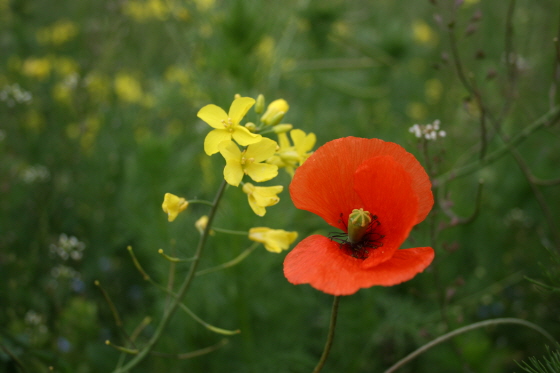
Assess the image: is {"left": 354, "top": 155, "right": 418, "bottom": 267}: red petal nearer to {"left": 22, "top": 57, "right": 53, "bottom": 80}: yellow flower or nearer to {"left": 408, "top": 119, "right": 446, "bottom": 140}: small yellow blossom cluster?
{"left": 408, "top": 119, "right": 446, "bottom": 140}: small yellow blossom cluster

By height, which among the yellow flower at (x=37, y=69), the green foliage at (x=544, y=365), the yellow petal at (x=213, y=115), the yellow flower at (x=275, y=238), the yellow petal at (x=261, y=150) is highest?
the yellow petal at (x=213, y=115)

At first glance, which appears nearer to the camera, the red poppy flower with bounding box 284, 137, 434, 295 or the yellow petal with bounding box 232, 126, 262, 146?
the red poppy flower with bounding box 284, 137, 434, 295

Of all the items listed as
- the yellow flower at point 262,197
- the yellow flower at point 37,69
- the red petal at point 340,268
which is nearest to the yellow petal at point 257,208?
the yellow flower at point 262,197

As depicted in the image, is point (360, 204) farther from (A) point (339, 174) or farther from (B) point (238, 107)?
(B) point (238, 107)

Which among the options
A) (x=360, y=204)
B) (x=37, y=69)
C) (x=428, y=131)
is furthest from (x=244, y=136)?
(x=37, y=69)

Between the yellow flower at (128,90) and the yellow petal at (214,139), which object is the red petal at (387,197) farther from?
the yellow flower at (128,90)

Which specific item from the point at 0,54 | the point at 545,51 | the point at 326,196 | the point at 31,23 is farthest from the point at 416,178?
the point at 31,23

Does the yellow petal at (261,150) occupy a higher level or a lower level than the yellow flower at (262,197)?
higher

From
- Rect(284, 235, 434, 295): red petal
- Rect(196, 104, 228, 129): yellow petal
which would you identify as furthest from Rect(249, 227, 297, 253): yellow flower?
Rect(196, 104, 228, 129): yellow petal
